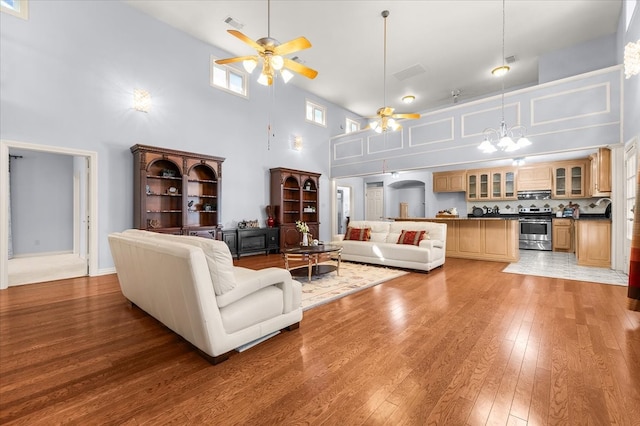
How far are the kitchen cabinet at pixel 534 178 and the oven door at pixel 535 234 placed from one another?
0.89 meters

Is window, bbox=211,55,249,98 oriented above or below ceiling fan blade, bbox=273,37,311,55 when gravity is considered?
above

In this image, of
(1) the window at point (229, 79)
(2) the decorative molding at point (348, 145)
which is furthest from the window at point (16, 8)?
(2) the decorative molding at point (348, 145)

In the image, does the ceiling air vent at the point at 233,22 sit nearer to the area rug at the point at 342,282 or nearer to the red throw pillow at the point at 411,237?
the area rug at the point at 342,282

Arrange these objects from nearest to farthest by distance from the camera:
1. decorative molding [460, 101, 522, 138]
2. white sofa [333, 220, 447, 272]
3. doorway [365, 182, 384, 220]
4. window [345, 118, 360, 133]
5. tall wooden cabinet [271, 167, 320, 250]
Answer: white sofa [333, 220, 447, 272]
decorative molding [460, 101, 522, 138]
tall wooden cabinet [271, 167, 320, 250]
window [345, 118, 360, 133]
doorway [365, 182, 384, 220]

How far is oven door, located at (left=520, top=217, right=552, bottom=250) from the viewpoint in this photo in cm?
773

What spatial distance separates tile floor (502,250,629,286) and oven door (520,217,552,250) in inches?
40.8

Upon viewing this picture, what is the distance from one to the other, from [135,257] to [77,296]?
1.93 m

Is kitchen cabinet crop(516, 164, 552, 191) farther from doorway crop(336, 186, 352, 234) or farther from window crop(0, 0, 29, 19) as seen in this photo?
window crop(0, 0, 29, 19)

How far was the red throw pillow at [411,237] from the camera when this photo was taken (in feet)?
17.9

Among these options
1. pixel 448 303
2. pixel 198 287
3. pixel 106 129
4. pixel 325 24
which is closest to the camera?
pixel 198 287

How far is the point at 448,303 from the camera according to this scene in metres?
3.41

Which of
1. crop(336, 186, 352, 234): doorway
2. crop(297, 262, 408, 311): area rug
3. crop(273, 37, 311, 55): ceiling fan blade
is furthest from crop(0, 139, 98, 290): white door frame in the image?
crop(336, 186, 352, 234): doorway

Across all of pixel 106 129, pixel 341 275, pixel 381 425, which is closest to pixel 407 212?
pixel 341 275

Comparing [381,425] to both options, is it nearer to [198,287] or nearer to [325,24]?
[198,287]
